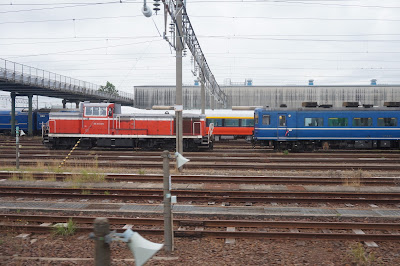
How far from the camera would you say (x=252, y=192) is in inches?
437

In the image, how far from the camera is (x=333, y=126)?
23.7m

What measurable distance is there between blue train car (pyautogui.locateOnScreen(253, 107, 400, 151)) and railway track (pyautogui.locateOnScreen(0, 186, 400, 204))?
12.6 metres

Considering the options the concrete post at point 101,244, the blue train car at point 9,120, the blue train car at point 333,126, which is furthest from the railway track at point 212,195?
the blue train car at point 9,120

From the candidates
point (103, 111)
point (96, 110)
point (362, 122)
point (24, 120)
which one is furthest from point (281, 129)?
point (24, 120)

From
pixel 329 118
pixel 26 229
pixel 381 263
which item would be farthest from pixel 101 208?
pixel 329 118

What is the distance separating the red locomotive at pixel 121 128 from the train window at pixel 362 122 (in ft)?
32.1

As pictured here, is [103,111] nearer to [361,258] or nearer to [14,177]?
[14,177]

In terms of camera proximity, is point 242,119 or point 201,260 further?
point 242,119

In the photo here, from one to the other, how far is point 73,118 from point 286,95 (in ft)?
128

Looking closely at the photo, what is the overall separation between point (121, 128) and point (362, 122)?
1632 centimetres

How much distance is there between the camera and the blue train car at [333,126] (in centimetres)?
2366

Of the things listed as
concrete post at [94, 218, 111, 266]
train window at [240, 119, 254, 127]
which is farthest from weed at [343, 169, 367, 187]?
train window at [240, 119, 254, 127]

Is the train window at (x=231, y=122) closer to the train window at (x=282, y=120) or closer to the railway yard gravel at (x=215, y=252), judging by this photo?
the train window at (x=282, y=120)

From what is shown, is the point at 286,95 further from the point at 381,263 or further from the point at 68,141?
the point at 381,263
